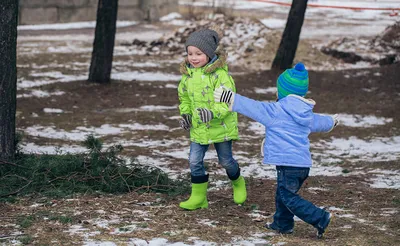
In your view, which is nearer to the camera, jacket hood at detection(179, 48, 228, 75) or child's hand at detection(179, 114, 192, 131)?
jacket hood at detection(179, 48, 228, 75)

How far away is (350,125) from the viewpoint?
12.0 m

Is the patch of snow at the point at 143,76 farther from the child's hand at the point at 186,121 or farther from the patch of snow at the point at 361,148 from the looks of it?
the child's hand at the point at 186,121

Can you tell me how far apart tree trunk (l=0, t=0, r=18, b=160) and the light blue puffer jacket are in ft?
9.80

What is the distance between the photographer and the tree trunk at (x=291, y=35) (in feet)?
52.6

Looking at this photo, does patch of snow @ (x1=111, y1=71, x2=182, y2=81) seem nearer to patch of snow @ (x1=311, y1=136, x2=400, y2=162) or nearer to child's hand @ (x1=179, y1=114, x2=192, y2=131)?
patch of snow @ (x1=311, y1=136, x2=400, y2=162)

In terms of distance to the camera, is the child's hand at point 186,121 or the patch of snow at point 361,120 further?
the patch of snow at point 361,120

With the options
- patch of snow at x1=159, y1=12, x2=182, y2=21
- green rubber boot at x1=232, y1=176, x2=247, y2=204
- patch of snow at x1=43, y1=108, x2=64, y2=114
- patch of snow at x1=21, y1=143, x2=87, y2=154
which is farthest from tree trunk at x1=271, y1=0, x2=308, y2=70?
patch of snow at x1=159, y1=12, x2=182, y2=21

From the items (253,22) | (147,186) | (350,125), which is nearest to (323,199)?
(147,186)

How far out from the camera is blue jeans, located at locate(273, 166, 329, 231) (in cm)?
561

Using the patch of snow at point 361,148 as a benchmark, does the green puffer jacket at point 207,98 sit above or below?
above

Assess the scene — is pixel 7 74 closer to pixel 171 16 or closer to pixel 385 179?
pixel 385 179

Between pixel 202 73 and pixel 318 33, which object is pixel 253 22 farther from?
pixel 202 73

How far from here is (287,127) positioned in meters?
5.70

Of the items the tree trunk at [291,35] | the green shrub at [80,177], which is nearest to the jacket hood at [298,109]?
the green shrub at [80,177]
